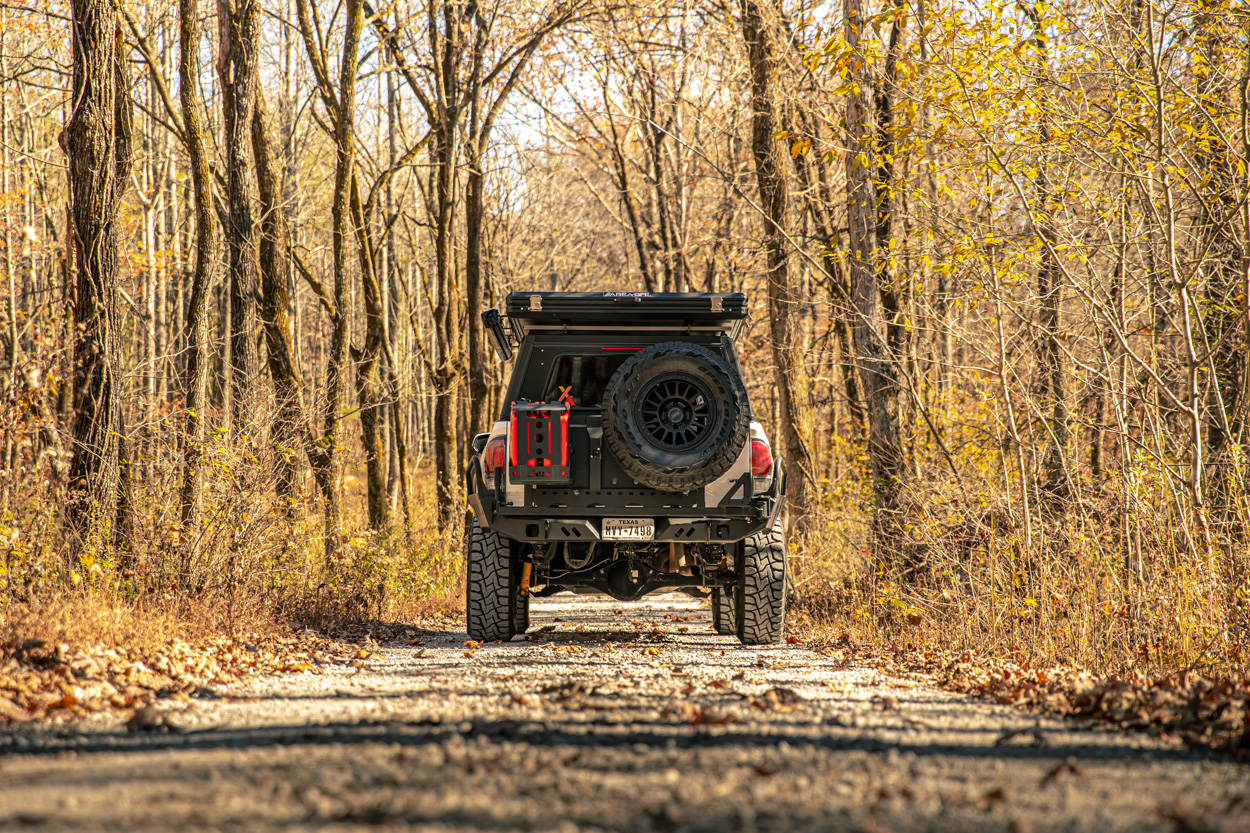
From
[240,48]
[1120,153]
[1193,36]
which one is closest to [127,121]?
[240,48]

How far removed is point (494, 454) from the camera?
7.67 metres

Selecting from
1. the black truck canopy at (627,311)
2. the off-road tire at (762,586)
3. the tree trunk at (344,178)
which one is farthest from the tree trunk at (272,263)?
the off-road tire at (762,586)

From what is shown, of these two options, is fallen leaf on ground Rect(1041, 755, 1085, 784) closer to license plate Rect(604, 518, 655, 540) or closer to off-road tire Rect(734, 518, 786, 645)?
license plate Rect(604, 518, 655, 540)

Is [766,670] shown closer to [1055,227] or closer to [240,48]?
[1055,227]

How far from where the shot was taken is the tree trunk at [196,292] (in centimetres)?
840

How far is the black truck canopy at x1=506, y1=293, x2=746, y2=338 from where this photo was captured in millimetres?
7758

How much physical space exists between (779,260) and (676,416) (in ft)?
25.0

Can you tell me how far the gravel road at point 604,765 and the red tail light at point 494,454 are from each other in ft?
7.05

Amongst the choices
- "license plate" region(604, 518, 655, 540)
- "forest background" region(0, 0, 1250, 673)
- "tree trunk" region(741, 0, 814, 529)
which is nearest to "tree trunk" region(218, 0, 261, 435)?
"forest background" region(0, 0, 1250, 673)

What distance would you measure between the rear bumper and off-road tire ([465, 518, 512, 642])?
39 cm

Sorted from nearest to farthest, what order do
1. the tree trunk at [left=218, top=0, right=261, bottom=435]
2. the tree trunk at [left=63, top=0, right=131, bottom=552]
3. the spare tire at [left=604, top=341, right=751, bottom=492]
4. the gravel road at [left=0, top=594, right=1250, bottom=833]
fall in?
the gravel road at [left=0, top=594, right=1250, bottom=833]
the spare tire at [left=604, top=341, right=751, bottom=492]
the tree trunk at [left=63, top=0, right=131, bottom=552]
the tree trunk at [left=218, top=0, right=261, bottom=435]

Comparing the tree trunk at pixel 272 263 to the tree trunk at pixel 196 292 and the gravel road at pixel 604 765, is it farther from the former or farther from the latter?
the gravel road at pixel 604 765

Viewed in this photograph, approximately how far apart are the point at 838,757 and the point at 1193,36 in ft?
23.0

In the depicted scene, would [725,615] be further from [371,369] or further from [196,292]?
[371,369]
